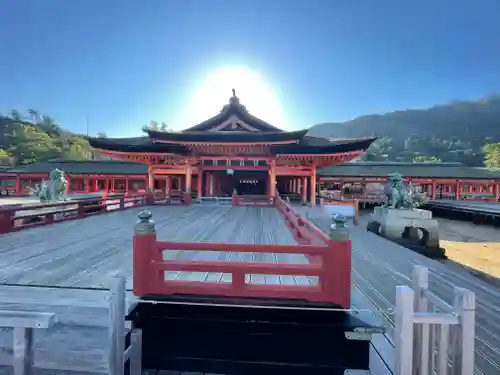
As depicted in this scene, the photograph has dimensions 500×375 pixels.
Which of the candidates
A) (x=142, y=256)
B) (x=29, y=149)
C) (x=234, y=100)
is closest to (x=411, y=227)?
(x=142, y=256)

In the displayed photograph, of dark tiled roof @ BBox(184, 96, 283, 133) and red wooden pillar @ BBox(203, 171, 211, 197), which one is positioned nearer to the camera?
red wooden pillar @ BBox(203, 171, 211, 197)

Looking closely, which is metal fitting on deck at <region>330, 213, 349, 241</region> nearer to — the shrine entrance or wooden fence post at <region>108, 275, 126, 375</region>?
wooden fence post at <region>108, 275, 126, 375</region>

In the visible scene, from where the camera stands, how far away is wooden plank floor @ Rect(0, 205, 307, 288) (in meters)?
4.60

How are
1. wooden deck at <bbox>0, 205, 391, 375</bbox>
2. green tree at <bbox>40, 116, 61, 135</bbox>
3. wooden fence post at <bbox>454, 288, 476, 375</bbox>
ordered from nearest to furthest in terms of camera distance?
wooden fence post at <bbox>454, 288, 476, 375</bbox>
wooden deck at <bbox>0, 205, 391, 375</bbox>
green tree at <bbox>40, 116, 61, 135</bbox>

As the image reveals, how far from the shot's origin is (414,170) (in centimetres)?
3462

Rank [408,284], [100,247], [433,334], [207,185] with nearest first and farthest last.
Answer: [433,334]
[408,284]
[100,247]
[207,185]

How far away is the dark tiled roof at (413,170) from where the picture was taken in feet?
106

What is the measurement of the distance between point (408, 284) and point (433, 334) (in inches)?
131

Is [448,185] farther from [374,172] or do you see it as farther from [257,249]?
[257,249]

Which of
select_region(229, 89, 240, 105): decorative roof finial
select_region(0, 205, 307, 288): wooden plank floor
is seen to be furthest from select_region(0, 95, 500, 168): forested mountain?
select_region(0, 205, 307, 288): wooden plank floor

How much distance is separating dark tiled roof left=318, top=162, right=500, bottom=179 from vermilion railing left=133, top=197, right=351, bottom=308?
30477 mm

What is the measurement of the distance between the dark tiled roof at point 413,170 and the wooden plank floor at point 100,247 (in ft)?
84.4

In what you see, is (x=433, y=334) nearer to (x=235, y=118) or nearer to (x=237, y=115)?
(x=235, y=118)

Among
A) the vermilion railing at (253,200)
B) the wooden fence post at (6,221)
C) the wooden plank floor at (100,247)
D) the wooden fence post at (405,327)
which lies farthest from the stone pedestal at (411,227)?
the wooden fence post at (6,221)
